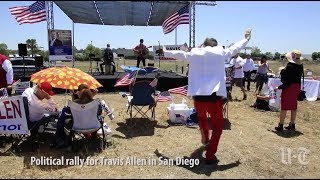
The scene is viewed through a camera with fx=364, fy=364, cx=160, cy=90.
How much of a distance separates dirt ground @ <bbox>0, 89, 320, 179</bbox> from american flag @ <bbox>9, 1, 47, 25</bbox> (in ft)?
22.2

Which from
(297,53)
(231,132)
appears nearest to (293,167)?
(231,132)

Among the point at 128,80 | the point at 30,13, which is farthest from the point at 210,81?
the point at 30,13

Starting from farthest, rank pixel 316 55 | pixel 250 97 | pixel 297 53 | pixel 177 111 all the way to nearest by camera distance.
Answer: pixel 316 55 → pixel 250 97 → pixel 177 111 → pixel 297 53

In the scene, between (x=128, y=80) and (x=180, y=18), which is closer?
(x=128, y=80)

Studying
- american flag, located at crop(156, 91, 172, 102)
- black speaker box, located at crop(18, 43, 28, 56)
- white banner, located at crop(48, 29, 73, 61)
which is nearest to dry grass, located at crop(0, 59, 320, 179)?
american flag, located at crop(156, 91, 172, 102)

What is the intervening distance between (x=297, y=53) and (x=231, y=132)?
6.87 feet

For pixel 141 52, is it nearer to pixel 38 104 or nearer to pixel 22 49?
pixel 22 49

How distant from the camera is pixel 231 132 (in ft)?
24.4

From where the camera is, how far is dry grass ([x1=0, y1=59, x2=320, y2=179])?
16.3 feet

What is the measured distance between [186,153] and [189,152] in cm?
7

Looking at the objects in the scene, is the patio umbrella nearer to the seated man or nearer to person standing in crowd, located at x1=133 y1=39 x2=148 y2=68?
the seated man

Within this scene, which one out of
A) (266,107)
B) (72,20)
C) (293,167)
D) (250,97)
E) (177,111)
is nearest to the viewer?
(293,167)

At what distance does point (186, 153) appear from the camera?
18.9ft

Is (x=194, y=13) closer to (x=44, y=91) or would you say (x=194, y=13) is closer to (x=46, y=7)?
(x=46, y=7)
